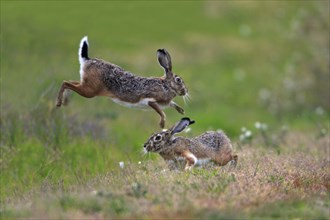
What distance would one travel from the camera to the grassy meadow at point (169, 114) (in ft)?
32.0

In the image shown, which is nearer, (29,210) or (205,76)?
(29,210)

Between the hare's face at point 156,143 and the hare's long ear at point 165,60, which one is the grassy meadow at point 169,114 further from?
the hare's long ear at point 165,60

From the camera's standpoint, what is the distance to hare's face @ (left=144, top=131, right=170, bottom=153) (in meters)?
12.3

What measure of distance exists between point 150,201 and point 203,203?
58 centimetres

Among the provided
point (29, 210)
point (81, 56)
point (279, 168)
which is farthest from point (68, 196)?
point (279, 168)

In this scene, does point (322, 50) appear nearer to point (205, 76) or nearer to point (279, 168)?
point (205, 76)

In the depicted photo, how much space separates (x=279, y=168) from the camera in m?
12.1

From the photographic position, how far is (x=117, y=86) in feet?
38.3

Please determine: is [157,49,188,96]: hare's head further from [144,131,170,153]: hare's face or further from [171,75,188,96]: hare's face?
[144,131,170,153]: hare's face

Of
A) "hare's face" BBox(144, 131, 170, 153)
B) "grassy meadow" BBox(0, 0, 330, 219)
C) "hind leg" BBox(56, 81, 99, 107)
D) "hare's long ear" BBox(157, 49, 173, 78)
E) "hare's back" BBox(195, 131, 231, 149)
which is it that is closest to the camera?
"grassy meadow" BBox(0, 0, 330, 219)

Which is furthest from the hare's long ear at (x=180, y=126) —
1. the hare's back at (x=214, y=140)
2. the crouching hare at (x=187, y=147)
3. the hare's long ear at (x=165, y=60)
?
the hare's long ear at (x=165, y=60)

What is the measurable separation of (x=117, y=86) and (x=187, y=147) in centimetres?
152

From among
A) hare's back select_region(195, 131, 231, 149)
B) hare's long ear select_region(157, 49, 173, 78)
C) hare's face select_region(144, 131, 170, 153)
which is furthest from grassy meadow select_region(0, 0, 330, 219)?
hare's long ear select_region(157, 49, 173, 78)

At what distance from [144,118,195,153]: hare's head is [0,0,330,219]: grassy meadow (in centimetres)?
29
